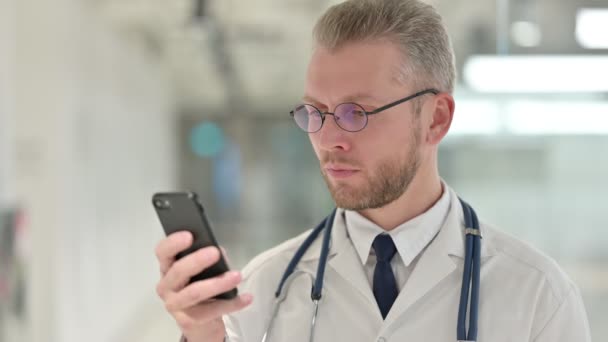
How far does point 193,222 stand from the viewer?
117 cm

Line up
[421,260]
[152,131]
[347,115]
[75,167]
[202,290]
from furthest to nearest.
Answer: [152,131] → [75,167] → [421,260] → [347,115] → [202,290]

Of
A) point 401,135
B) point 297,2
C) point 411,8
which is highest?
point 297,2

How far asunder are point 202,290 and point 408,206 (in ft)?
1.86

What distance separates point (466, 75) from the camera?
13.8 ft

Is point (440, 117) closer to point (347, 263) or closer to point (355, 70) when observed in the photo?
point (355, 70)

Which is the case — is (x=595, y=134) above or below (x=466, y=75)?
below

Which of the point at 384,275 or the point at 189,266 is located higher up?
the point at 189,266

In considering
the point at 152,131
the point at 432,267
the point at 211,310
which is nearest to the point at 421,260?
the point at 432,267

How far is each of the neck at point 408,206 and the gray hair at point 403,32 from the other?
0.64 feet

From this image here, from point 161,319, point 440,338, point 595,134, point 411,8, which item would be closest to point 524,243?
point 440,338

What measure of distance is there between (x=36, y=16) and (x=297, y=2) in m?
2.31

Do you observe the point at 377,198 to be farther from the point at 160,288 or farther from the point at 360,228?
the point at 160,288

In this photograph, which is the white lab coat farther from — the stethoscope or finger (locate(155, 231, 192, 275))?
finger (locate(155, 231, 192, 275))

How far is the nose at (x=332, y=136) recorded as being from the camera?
1360mm
